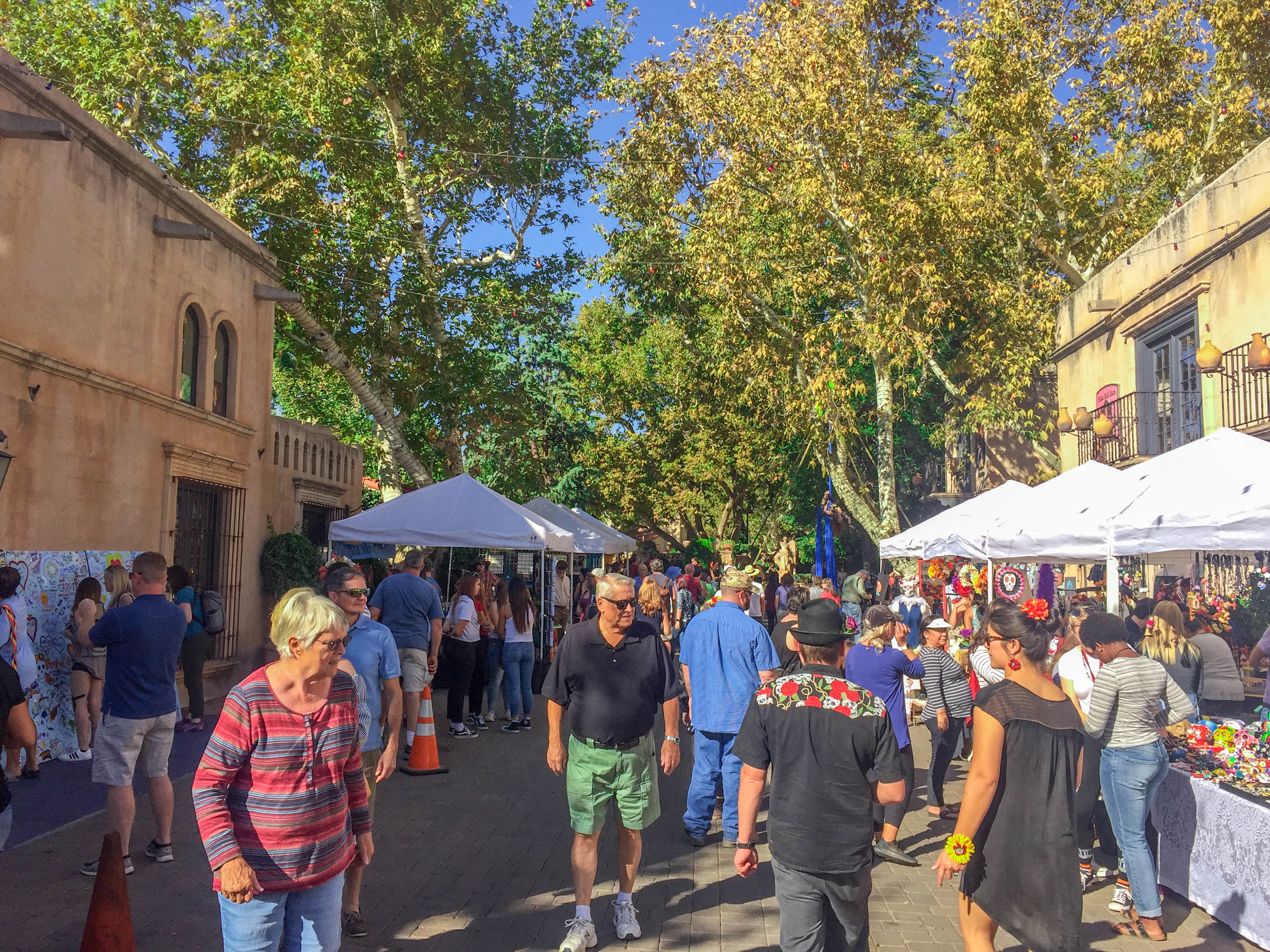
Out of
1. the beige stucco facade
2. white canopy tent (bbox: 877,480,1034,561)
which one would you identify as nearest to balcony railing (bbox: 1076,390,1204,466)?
the beige stucco facade

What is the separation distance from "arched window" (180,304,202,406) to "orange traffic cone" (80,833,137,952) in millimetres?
9374

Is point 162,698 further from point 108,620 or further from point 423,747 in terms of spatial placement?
point 423,747

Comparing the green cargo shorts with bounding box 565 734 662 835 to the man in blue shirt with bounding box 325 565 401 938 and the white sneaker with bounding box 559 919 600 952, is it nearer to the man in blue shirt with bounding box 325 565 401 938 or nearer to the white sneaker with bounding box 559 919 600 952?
the white sneaker with bounding box 559 919 600 952

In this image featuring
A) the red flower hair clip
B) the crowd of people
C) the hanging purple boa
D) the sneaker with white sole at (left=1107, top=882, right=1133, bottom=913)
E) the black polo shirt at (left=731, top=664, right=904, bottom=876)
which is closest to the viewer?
the crowd of people

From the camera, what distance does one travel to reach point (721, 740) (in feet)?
22.9

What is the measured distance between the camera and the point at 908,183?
71.1 ft

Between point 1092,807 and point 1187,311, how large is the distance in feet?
34.1

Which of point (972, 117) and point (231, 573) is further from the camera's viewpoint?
point (972, 117)

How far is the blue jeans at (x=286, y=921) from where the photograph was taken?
3221mm

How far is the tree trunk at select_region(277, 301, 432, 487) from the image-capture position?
724 inches

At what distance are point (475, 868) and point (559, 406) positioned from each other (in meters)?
26.6

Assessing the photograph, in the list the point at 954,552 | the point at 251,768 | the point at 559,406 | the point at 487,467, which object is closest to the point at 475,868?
the point at 251,768

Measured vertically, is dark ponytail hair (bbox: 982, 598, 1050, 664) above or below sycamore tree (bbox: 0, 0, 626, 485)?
below

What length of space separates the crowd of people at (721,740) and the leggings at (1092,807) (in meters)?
0.02
